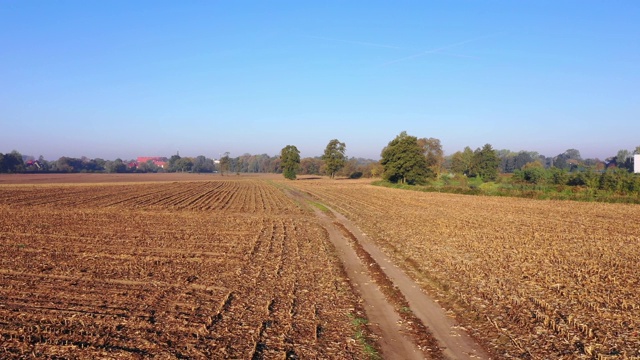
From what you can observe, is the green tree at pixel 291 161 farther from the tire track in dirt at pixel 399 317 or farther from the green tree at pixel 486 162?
the tire track in dirt at pixel 399 317

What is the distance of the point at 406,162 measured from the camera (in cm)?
7694

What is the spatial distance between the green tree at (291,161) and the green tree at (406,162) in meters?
45.0

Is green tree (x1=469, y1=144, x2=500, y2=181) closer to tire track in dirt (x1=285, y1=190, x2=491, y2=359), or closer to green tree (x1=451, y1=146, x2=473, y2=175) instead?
green tree (x1=451, y1=146, x2=473, y2=175)

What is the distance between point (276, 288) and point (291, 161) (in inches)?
4397

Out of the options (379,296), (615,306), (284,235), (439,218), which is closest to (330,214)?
(439,218)

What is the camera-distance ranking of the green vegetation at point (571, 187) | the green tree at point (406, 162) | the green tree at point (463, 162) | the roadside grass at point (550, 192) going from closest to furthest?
the roadside grass at point (550, 192) < the green vegetation at point (571, 187) < the green tree at point (406, 162) < the green tree at point (463, 162)

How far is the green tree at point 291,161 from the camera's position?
122250 mm

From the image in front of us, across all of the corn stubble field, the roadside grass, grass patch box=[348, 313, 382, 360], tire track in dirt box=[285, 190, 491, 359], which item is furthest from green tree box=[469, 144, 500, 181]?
grass patch box=[348, 313, 382, 360]

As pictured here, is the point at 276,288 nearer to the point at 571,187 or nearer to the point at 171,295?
the point at 171,295

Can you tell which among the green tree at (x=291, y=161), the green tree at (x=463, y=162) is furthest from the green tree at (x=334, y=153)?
the green tree at (x=463, y=162)

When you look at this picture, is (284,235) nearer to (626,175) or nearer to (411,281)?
(411,281)

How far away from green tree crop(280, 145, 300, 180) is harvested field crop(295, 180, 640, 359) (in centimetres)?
9737

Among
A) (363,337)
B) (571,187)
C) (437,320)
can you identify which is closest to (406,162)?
(571,187)

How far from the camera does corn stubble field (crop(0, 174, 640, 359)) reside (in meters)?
7.48
